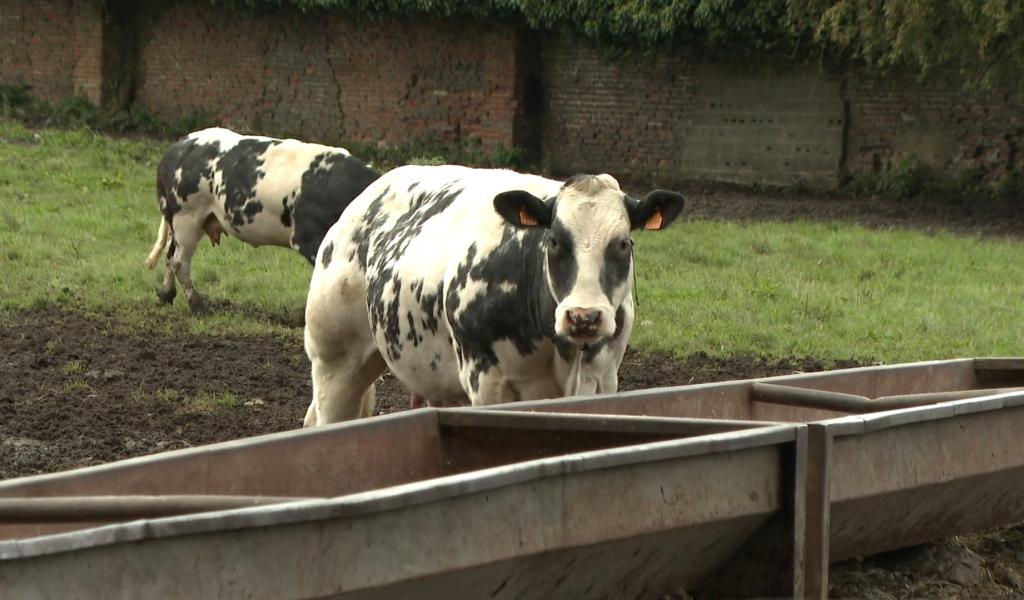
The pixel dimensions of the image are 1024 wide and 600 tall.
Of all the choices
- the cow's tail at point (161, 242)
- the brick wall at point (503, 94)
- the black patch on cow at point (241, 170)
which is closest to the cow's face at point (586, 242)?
the black patch on cow at point (241, 170)

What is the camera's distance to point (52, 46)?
2545cm

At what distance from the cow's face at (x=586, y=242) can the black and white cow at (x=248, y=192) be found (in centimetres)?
595

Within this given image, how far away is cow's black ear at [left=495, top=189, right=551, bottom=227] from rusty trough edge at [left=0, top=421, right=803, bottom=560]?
1.70 meters

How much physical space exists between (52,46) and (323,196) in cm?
1498

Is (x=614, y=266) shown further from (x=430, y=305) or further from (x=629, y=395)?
(x=430, y=305)

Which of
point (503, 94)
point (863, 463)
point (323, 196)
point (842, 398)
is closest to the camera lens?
point (863, 463)

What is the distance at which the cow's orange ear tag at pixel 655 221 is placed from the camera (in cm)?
641

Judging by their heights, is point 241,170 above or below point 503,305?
below

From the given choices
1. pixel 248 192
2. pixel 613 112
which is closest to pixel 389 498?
pixel 248 192

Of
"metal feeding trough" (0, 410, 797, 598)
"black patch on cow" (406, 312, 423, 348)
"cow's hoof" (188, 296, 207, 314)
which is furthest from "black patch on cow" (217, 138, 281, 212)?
"metal feeding trough" (0, 410, 797, 598)

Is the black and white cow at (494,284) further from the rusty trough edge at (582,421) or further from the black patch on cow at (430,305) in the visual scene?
the rusty trough edge at (582,421)

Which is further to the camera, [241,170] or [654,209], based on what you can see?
[241,170]

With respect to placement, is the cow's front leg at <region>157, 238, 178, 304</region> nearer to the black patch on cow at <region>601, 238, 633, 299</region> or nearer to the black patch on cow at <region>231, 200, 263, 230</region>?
the black patch on cow at <region>231, 200, 263, 230</region>

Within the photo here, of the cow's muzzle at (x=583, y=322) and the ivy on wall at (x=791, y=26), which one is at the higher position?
the ivy on wall at (x=791, y=26)
